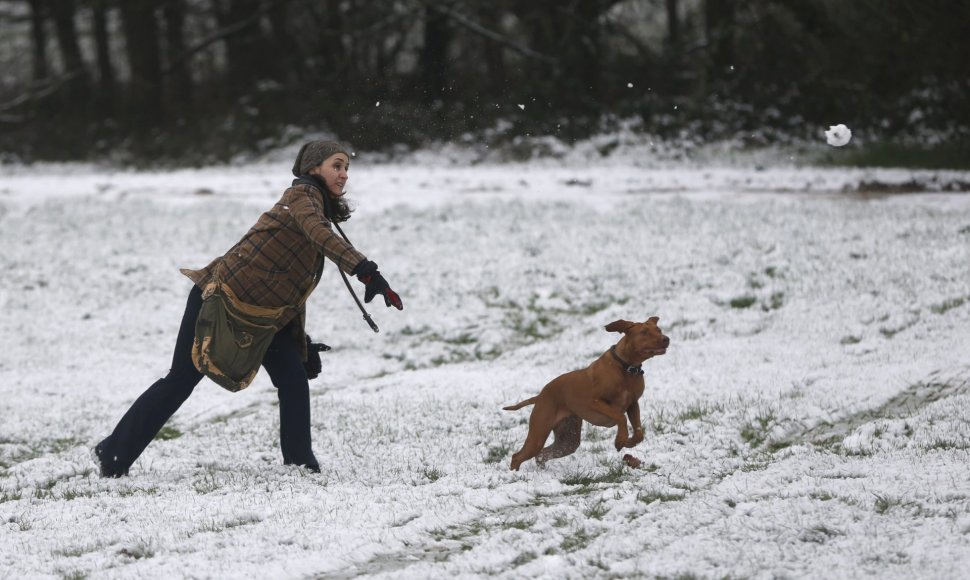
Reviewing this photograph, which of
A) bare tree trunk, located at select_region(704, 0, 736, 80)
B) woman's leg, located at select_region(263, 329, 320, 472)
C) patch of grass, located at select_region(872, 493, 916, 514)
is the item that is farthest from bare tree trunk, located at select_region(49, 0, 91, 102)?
patch of grass, located at select_region(872, 493, 916, 514)

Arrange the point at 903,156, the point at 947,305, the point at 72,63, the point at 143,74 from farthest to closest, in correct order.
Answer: the point at 72,63 < the point at 143,74 < the point at 903,156 < the point at 947,305

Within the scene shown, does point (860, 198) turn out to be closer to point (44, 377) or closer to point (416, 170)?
point (416, 170)

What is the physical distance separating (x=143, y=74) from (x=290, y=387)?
24.4 m

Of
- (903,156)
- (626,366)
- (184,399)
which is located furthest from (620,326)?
(903,156)

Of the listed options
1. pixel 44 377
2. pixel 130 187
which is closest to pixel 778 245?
pixel 44 377

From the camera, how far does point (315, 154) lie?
19.5 feet

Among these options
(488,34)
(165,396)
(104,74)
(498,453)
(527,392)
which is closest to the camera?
(165,396)

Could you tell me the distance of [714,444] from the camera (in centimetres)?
647

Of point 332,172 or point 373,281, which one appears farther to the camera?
point 332,172

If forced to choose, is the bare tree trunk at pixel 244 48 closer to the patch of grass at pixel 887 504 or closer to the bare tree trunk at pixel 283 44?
the bare tree trunk at pixel 283 44

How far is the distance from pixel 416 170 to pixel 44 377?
12.4 metres

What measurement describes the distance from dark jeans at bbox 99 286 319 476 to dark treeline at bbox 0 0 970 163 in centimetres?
1313

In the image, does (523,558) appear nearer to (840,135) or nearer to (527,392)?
(527,392)

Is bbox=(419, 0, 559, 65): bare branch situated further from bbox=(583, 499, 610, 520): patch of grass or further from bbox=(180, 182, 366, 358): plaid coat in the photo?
bbox=(583, 499, 610, 520): patch of grass
